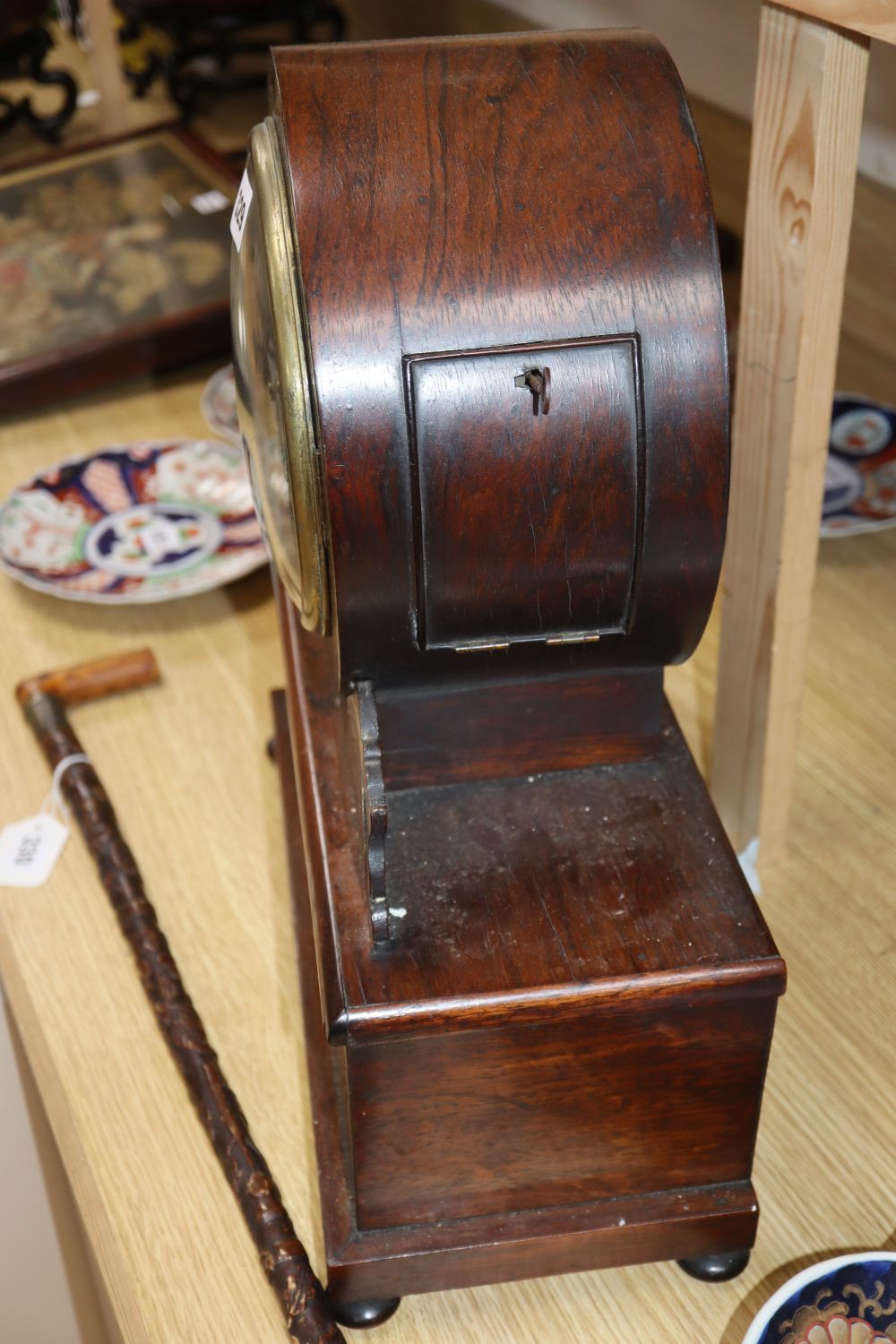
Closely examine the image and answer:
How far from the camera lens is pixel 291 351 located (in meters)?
0.81

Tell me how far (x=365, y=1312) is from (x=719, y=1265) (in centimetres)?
25

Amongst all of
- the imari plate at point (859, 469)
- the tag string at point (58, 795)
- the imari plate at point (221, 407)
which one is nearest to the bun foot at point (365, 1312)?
the tag string at point (58, 795)

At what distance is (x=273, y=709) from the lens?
139cm

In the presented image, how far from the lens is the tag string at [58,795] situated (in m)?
1.40

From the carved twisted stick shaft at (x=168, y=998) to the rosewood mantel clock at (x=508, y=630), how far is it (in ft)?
0.17

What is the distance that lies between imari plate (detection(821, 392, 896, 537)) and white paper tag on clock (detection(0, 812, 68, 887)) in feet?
3.04

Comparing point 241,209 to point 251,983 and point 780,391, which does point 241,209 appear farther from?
point 251,983

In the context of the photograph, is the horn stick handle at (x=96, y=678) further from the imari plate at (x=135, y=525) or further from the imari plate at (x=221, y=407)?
the imari plate at (x=221, y=407)

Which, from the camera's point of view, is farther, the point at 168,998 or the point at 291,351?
the point at 168,998

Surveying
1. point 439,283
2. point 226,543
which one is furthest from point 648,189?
point 226,543

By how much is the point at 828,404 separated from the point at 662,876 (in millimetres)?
401

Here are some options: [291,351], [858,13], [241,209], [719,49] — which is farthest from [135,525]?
[719,49]

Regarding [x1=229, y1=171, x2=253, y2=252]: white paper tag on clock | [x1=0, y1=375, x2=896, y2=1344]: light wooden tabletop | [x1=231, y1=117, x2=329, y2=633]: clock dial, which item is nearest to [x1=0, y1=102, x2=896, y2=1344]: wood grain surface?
[x1=0, y1=375, x2=896, y2=1344]: light wooden tabletop

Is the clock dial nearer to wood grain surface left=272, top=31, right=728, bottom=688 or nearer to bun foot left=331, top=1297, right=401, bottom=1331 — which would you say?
wood grain surface left=272, top=31, right=728, bottom=688
